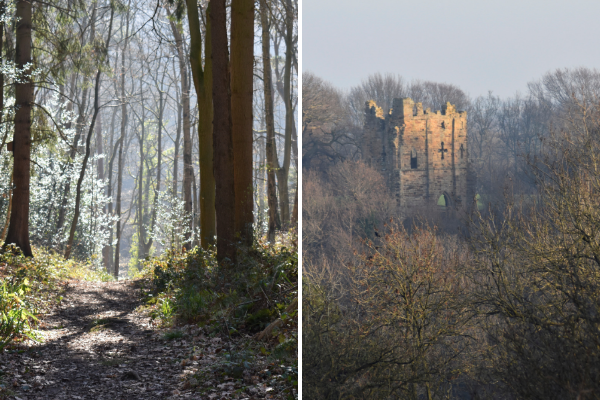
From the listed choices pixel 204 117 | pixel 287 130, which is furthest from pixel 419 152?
pixel 287 130

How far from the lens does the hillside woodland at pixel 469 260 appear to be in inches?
87.9

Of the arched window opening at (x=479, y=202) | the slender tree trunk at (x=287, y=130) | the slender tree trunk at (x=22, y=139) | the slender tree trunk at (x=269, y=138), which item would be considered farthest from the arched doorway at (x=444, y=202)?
the slender tree trunk at (x=22, y=139)

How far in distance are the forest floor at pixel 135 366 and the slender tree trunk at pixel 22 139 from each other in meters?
2.35

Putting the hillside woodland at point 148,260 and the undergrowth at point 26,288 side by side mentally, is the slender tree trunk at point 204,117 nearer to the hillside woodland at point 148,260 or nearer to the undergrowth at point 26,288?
→ the hillside woodland at point 148,260

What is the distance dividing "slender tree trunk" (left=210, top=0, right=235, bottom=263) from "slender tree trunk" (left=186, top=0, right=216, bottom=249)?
122 centimetres

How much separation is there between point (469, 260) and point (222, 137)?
9.08ft

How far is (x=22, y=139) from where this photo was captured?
6.05 m

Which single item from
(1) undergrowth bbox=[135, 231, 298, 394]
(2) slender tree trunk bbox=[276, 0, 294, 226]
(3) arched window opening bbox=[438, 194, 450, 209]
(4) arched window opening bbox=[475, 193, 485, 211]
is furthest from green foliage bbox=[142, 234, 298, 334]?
(2) slender tree trunk bbox=[276, 0, 294, 226]

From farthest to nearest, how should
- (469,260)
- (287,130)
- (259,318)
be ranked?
(287,130) → (259,318) → (469,260)

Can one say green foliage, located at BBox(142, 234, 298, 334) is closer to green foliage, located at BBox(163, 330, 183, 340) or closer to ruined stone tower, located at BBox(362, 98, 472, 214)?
green foliage, located at BBox(163, 330, 183, 340)

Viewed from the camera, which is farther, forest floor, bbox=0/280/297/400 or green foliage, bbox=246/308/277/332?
green foliage, bbox=246/308/277/332

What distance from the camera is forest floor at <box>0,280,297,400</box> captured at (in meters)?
Result: 2.38

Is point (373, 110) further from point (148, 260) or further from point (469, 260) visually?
point (148, 260)

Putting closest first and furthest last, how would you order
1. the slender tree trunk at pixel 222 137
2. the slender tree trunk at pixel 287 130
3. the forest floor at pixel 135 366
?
the forest floor at pixel 135 366 → the slender tree trunk at pixel 222 137 → the slender tree trunk at pixel 287 130
